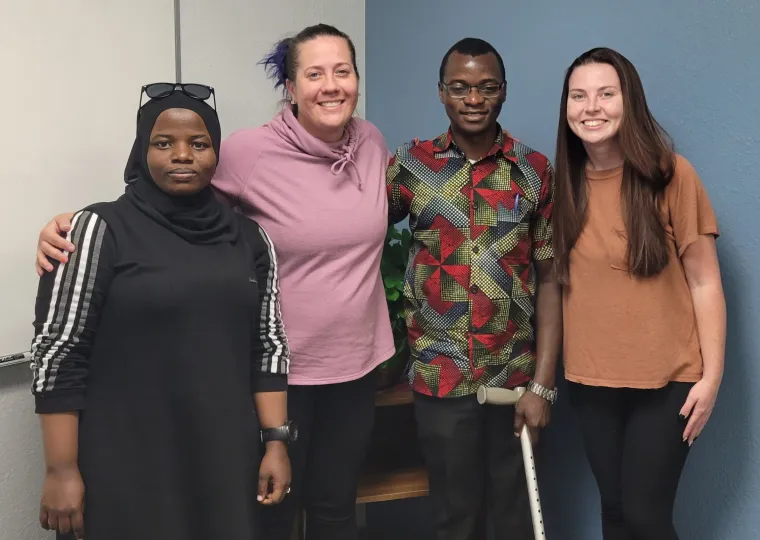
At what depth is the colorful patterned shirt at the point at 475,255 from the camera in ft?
4.95

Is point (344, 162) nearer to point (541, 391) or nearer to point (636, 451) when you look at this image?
point (541, 391)

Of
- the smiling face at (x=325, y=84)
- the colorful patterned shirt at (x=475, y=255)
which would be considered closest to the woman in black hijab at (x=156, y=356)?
the smiling face at (x=325, y=84)

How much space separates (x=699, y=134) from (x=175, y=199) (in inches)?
45.4

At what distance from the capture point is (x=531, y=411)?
1.51 meters

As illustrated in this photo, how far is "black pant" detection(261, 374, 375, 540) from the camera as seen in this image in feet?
4.99

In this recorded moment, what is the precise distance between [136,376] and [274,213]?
0.45 metres

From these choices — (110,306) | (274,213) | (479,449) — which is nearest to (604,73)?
(274,213)

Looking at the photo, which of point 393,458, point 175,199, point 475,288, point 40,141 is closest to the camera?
point 175,199

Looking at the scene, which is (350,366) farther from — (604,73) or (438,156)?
(604,73)

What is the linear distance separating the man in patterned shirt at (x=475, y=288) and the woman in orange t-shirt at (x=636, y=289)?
93 mm

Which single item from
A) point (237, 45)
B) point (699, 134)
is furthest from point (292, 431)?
point (237, 45)

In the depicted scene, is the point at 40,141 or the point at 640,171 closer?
the point at 640,171

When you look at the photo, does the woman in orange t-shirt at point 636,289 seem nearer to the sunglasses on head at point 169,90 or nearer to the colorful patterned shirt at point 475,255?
the colorful patterned shirt at point 475,255

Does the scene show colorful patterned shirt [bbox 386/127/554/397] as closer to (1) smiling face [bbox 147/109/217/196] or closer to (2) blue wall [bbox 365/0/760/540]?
(2) blue wall [bbox 365/0/760/540]
